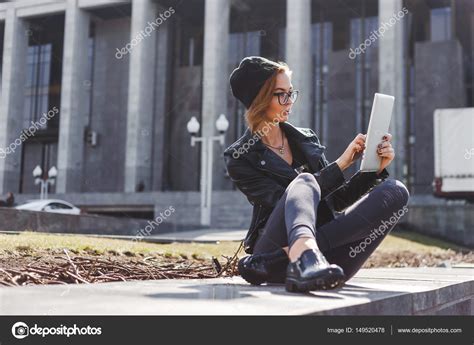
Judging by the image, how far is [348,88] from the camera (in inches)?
1378

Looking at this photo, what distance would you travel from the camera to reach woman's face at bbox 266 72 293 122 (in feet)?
11.3

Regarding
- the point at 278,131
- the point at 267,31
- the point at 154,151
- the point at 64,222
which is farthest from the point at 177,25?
the point at 278,131

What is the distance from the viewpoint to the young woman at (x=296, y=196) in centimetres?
267

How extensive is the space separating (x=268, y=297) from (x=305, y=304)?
31 cm

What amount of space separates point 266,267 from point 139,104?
30149mm

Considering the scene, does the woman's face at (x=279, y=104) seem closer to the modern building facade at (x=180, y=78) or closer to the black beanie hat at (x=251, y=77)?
the black beanie hat at (x=251, y=77)

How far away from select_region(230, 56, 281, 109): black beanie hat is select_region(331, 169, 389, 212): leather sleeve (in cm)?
78

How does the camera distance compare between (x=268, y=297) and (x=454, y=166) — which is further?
(x=454, y=166)

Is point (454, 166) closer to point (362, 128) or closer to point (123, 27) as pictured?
point (362, 128)

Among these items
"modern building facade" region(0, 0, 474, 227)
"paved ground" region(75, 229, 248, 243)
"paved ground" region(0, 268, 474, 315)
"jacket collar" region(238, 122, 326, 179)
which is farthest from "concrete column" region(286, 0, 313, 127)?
"paved ground" region(0, 268, 474, 315)

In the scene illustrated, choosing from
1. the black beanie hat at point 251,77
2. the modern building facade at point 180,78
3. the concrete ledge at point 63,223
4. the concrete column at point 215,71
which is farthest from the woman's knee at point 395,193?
the concrete column at point 215,71

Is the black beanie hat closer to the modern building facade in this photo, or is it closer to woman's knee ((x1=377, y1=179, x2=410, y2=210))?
Answer: woman's knee ((x1=377, y1=179, x2=410, y2=210))

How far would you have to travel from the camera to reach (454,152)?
20656 millimetres

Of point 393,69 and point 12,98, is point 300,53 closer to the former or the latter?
point 393,69
